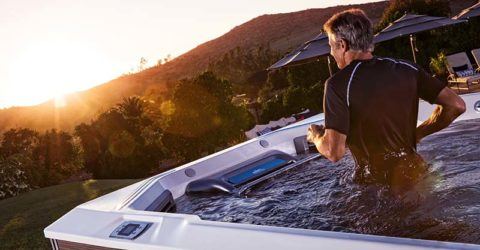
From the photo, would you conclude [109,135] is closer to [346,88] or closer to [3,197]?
[3,197]

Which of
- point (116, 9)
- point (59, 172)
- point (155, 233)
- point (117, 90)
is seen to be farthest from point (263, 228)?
point (117, 90)

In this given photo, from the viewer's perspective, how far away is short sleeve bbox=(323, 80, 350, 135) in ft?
7.36

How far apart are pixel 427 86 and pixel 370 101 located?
0.36 m

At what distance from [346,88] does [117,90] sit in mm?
59877

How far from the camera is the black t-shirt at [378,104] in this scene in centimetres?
229

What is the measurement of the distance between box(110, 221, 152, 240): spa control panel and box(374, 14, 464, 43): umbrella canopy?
346 inches

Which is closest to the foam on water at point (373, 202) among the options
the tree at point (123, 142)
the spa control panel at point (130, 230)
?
the spa control panel at point (130, 230)

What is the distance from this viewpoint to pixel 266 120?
12195 mm

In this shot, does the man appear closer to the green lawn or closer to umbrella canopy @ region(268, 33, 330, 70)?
the green lawn

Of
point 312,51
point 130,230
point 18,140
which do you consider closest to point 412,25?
point 312,51

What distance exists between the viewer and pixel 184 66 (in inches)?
2657

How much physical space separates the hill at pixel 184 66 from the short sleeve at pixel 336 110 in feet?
140

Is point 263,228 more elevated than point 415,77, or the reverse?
point 415,77

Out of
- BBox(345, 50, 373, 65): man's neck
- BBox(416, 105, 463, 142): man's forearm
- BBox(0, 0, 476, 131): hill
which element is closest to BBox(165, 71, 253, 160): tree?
BBox(416, 105, 463, 142): man's forearm
